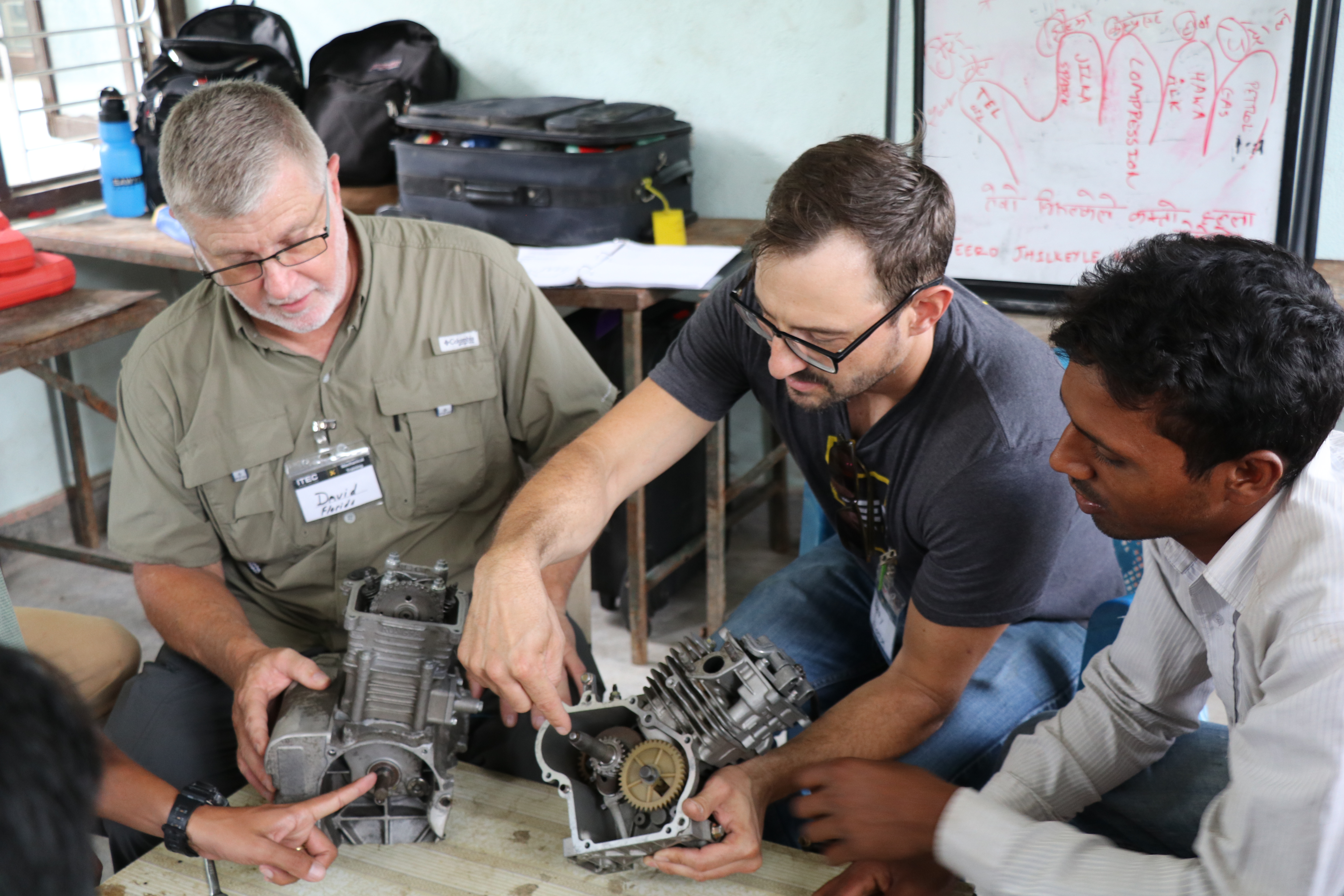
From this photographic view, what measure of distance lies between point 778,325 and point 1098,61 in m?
1.52

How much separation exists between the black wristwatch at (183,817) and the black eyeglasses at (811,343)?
955 mm

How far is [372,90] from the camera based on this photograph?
3.23m

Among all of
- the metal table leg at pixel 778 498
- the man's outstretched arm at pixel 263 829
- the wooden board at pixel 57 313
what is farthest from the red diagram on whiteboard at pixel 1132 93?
the man's outstretched arm at pixel 263 829

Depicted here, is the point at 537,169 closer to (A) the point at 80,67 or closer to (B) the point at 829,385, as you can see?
(B) the point at 829,385

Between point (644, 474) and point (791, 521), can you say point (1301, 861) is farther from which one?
point (791, 521)

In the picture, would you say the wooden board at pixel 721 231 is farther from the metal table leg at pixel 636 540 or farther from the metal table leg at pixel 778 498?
the metal table leg at pixel 778 498

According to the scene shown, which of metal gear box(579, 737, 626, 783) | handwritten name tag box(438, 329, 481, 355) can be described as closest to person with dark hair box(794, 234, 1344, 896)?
metal gear box(579, 737, 626, 783)

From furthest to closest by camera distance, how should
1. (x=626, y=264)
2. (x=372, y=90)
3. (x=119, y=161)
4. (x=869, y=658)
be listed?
1. (x=119, y=161)
2. (x=372, y=90)
3. (x=626, y=264)
4. (x=869, y=658)

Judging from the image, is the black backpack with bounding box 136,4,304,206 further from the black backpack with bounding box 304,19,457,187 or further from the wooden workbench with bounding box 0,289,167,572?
the wooden workbench with bounding box 0,289,167,572

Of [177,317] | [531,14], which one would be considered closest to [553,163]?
[531,14]

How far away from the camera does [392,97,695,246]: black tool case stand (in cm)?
278

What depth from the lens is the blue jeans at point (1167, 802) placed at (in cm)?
142

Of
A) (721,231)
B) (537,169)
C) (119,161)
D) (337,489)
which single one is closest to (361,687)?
(337,489)

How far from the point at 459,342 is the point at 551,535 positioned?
1.74 ft
